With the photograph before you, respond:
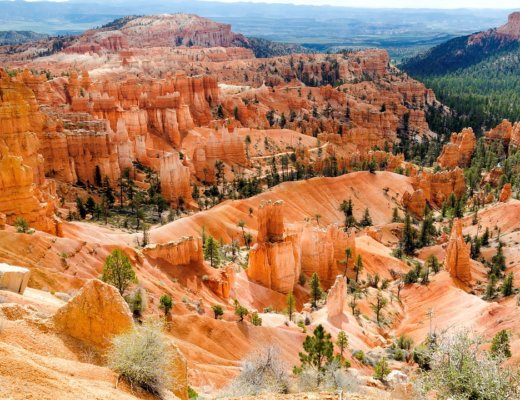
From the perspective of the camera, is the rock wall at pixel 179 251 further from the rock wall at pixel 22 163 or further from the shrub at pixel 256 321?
the shrub at pixel 256 321

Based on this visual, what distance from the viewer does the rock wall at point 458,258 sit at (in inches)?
Result: 1921

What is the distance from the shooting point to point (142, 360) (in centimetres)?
1381

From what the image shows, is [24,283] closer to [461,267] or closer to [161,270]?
[161,270]

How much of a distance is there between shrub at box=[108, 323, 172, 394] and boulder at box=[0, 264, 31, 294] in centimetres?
609

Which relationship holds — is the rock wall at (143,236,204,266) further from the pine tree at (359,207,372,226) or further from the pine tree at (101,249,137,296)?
the pine tree at (359,207,372,226)

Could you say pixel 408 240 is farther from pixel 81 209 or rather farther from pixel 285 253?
pixel 81 209

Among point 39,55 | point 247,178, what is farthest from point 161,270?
point 39,55

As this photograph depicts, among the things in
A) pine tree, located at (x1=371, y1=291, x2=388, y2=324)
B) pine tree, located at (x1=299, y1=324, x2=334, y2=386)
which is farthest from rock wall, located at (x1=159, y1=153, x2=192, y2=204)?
pine tree, located at (x1=299, y1=324, x2=334, y2=386)

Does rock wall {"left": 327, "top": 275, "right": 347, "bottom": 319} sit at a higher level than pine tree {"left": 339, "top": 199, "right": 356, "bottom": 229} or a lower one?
higher

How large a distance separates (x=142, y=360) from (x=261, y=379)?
716cm

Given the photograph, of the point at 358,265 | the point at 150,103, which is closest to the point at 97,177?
the point at 358,265

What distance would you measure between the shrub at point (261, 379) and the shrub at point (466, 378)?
4.73 metres

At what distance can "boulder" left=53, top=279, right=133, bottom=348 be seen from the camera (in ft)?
49.5

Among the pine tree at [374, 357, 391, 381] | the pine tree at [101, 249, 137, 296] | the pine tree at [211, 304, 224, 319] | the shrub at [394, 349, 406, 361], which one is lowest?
the shrub at [394, 349, 406, 361]
